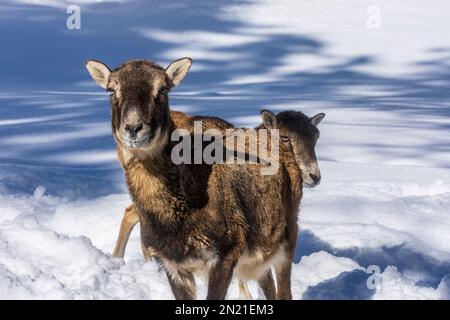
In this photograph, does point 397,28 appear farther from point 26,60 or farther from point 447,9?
point 26,60

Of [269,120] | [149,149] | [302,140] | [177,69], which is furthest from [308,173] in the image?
[149,149]

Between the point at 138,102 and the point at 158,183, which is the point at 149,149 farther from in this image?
the point at 138,102

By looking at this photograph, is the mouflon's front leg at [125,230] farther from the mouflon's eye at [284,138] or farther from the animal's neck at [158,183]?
the animal's neck at [158,183]

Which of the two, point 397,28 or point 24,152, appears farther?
point 397,28

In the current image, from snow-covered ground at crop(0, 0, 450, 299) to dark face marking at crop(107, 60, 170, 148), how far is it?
170cm

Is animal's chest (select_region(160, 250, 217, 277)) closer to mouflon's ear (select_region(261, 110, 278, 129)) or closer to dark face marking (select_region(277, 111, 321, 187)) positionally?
dark face marking (select_region(277, 111, 321, 187))

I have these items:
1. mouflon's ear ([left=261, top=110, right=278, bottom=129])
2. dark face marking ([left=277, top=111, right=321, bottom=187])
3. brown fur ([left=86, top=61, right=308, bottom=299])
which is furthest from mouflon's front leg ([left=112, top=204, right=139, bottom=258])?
brown fur ([left=86, top=61, right=308, bottom=299])

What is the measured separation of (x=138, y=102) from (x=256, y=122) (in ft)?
36.4

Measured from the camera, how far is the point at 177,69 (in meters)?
6.22

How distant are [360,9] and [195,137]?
1140 inches

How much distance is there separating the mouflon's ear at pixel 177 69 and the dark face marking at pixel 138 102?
0.23 feet

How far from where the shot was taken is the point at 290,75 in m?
26.7

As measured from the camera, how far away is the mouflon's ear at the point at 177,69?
243 inches

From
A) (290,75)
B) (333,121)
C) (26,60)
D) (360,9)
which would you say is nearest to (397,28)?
(360,9)
